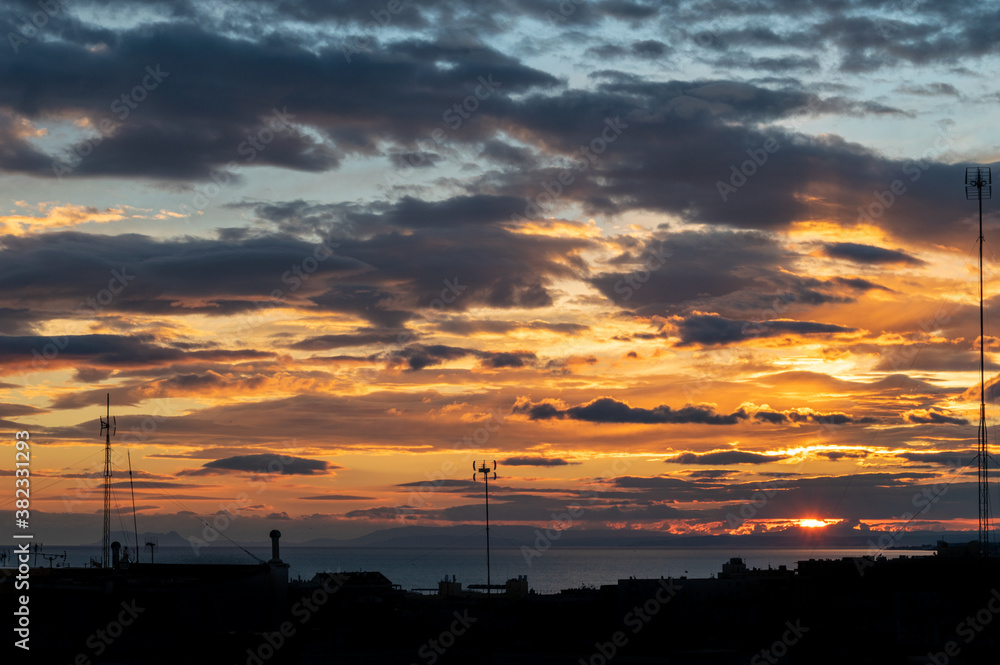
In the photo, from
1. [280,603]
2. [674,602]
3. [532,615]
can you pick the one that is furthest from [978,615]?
[280,603]

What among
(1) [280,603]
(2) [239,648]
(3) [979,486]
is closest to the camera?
(2) [239,648]

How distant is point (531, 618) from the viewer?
12231 centimetres

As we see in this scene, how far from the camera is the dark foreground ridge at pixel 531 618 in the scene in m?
68.2

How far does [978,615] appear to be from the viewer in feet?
336

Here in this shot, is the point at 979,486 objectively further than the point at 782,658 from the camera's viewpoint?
No

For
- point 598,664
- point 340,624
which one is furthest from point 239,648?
point 340,624

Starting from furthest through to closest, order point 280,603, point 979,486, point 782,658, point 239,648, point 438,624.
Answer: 1. point 438,624
2. point 782,658
3. point 979,486
4. point 280,603
5. point 239,648

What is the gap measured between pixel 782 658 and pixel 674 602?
25057 millimetres

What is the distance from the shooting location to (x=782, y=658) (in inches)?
3868

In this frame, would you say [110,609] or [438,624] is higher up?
[110,609]

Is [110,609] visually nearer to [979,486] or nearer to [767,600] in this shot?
[979,486]

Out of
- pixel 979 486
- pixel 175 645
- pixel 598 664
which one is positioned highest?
pixel 979 486

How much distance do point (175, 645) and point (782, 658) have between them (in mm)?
57936

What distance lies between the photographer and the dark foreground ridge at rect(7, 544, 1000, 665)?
224 feet
